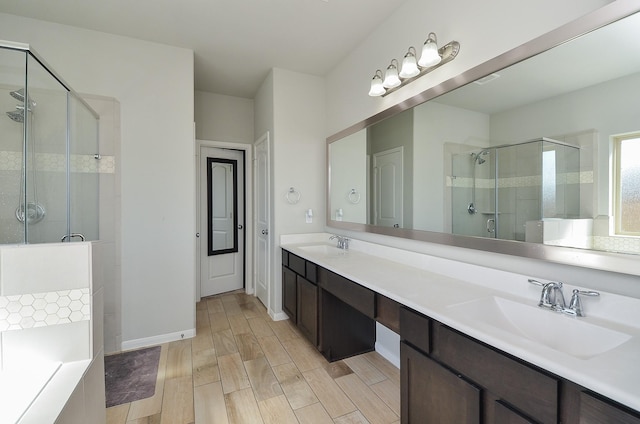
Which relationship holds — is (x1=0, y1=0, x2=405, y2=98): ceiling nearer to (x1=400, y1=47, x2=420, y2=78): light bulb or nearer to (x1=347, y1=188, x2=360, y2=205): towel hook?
(x1=400, y1=47, x2=420, y2=78): light bulb

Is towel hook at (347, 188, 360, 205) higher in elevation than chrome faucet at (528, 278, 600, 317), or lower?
higher

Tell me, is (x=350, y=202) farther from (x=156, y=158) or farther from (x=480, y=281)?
(x=156, y=158)

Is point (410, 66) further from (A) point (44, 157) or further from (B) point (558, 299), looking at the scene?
(A) point (44, 157)

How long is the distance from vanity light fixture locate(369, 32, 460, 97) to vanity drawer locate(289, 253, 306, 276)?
1.56 meters

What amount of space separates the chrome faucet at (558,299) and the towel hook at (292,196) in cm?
233

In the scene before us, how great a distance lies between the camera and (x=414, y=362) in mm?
1286

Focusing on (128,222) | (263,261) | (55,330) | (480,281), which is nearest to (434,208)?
(480,281)

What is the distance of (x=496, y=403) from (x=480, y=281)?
690mm

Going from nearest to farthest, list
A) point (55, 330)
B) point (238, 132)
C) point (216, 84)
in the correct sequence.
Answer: point (55, 330), point (216, 84), point (238, 132)

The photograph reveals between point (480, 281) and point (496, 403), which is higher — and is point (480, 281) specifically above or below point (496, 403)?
above

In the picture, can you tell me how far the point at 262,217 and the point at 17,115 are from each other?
7.47 feet

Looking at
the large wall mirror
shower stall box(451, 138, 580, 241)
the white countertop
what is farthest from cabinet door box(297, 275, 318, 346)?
shower stall box(451, 138, 580, 241)

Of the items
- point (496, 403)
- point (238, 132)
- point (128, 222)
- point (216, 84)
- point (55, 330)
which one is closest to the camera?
point (496, 403)

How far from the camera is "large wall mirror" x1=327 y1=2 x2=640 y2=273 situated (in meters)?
1.04
